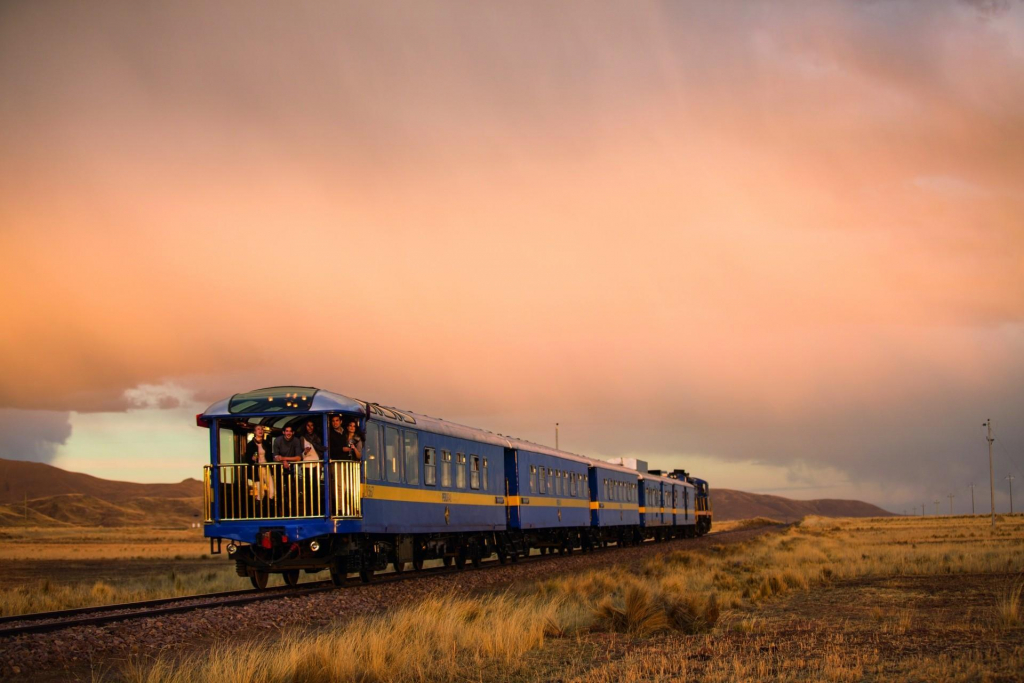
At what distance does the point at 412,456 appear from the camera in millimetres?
21891

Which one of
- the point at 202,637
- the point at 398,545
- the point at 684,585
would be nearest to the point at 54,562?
the point at 398,545

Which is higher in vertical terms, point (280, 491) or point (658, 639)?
point (280, 491)

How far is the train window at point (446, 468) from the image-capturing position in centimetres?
2408

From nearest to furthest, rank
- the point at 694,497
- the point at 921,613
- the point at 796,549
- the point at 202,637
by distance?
the point at 202,637 < the point at 921,613 < the point at 796,549 < the point at 694,497

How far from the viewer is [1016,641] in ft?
43.0

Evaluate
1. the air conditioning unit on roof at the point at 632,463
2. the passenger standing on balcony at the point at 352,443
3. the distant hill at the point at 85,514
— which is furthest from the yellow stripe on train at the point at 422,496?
the distant hill at the point at 85,514

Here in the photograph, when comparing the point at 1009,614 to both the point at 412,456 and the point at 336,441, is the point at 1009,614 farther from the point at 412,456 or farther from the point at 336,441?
the point at 412,456

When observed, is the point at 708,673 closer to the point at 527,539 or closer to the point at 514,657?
the point at 514,657

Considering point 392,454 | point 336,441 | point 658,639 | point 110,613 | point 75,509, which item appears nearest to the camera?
point 658,639

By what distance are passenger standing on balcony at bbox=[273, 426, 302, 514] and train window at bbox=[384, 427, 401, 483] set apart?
2.04m

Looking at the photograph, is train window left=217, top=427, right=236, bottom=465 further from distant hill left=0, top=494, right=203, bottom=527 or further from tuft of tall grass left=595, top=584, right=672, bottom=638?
distant hill left=0, top=494, right=203, bottom=527

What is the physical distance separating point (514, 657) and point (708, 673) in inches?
106

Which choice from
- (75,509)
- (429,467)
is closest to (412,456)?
(429,467)

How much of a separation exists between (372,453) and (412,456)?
2.52 meters
